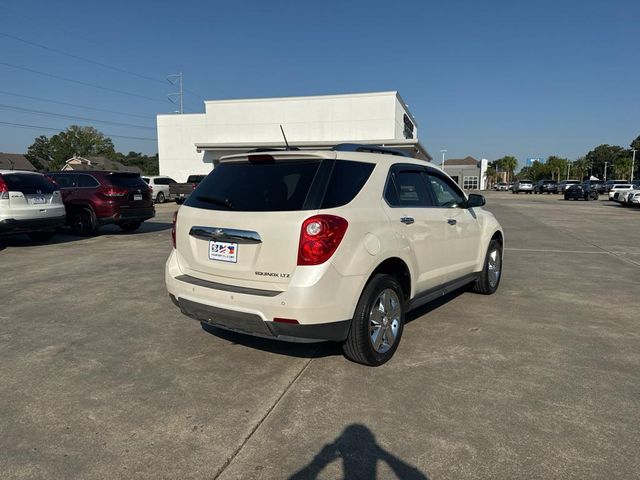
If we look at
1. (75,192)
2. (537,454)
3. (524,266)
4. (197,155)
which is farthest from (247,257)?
(197,155)

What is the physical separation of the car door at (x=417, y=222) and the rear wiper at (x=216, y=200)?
Answer: 1.30m

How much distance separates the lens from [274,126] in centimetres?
3700

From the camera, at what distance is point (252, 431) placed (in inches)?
113

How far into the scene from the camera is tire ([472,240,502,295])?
5969 millimetres

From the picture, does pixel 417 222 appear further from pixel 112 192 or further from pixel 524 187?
pixel 524 187

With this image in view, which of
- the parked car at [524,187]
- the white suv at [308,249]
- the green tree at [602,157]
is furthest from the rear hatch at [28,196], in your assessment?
the green tree at [602,157]

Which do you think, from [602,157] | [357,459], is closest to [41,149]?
[357,459]

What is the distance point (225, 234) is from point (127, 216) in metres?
9.39

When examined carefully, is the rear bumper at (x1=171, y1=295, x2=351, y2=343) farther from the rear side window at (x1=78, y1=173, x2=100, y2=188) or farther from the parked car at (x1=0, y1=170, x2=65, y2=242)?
the rear side window at (x1=78, y1=173, x2=100, y2=188)

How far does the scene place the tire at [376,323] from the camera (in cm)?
356

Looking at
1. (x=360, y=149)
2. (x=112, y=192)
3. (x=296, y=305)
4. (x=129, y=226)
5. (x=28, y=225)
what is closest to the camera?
(x=296, y=305)

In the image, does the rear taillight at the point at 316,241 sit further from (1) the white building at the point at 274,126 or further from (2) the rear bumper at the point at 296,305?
(1) the white building at the point at 274,126

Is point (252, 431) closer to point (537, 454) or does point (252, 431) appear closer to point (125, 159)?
point (537, 454)

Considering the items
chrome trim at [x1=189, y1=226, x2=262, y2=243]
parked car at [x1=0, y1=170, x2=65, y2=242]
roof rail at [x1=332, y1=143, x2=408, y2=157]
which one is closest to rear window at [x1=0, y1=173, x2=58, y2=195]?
parked car at [x1=0, y1=170, x2=65, y2=242]
